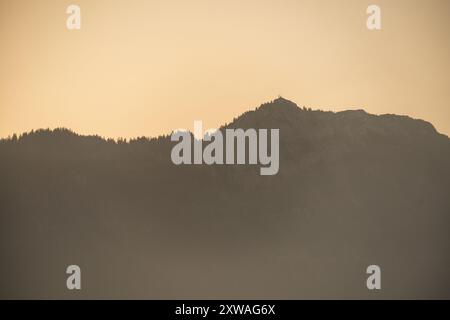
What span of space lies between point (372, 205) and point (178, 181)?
1.43 m

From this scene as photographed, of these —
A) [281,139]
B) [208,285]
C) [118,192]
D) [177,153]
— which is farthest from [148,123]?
[208,285]

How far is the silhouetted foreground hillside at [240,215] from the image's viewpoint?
156 inches

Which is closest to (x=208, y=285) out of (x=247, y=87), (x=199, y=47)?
(x=247, y=87)

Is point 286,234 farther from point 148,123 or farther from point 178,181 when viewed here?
point 148,123

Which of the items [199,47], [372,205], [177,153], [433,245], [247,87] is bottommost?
[433,245]

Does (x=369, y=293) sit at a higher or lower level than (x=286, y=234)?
lower

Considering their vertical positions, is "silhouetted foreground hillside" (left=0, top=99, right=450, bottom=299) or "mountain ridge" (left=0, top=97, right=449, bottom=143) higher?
"mountain ridge" (left=0, top=97, right=449, bottom=143)

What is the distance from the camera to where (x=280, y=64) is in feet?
13.3

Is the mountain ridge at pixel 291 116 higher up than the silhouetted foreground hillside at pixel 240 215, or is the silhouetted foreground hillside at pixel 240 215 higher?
the mountain ridge at pixel 291 116

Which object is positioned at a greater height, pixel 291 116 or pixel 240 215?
pixel 291 116

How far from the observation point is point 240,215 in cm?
404

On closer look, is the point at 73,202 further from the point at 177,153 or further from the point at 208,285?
the point at 208,285

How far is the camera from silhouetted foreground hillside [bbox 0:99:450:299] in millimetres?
3969

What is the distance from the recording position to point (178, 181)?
404cm
